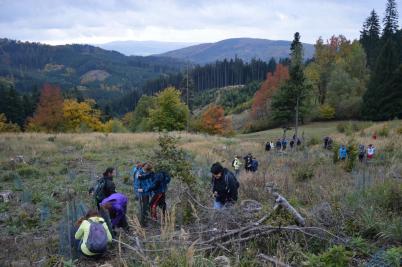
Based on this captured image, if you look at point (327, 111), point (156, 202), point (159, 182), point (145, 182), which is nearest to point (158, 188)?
point (159, 182)

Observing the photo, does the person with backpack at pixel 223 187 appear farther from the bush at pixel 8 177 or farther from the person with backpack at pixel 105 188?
the bush at pixel 8 177

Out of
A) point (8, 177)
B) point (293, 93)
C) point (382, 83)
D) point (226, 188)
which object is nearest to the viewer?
Result: point (226, 188)

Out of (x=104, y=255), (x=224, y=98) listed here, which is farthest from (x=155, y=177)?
(x=224, y=98)

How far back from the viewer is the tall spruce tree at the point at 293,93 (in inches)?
1622

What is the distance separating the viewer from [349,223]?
5438 mm

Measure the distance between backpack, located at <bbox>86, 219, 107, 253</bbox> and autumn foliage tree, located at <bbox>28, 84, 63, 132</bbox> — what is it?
43.7 meters

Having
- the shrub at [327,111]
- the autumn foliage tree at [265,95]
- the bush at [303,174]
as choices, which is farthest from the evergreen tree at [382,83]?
the bush at [303,174]

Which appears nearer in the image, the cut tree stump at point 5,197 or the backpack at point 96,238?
the backpack at point 96,238

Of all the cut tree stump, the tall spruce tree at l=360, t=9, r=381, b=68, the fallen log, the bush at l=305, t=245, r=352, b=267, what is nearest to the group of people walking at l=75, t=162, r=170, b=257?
the fallen log

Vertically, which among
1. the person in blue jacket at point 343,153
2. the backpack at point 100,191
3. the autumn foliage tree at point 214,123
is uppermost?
the backpack at point 100,191

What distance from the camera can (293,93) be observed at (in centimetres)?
4284

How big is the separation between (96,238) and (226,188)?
245cm

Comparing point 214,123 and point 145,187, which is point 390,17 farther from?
point 145,187

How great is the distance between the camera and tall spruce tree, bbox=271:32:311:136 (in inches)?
1622
